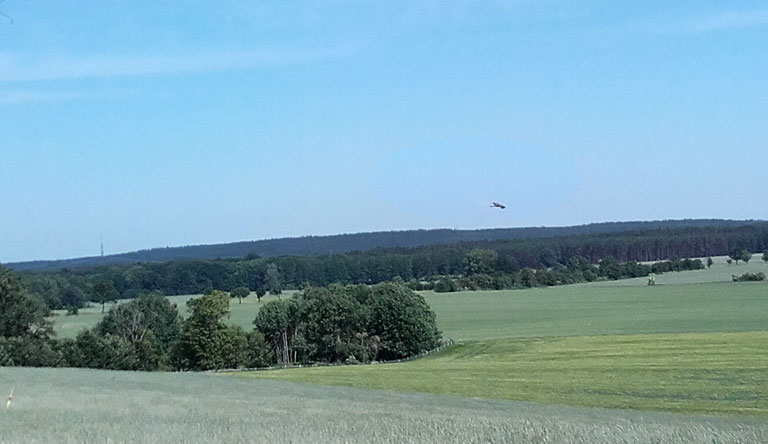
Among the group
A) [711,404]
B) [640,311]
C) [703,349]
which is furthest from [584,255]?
[711,404]

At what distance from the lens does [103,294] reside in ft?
325

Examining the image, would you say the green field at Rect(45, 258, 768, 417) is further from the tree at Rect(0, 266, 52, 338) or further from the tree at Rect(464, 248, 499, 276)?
the tree at Rect(464, 248, 499, 276)

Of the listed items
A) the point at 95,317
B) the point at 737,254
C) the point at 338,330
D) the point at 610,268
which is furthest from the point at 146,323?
the point at 737,254

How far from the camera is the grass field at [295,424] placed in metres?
10.4

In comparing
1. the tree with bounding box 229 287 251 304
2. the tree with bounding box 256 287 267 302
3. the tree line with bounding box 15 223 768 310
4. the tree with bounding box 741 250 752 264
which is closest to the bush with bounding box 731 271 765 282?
the tree line with bounding box 15 223 768 310

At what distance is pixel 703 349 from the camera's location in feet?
120

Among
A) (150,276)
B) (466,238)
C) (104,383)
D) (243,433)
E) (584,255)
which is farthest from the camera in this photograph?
(466,238)

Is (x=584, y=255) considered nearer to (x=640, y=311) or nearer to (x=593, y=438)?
(x=640, y=311)

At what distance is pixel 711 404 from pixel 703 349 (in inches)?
631

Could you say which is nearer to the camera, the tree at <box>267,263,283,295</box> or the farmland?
the farmland

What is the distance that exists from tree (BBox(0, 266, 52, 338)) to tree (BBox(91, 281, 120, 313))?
1725 inches

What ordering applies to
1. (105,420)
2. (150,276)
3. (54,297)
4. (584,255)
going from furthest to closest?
(584,255) < (150,276) < (54,297) < (105,420)

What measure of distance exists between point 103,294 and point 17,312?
46445 mm

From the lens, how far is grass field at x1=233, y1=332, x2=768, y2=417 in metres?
22.7
